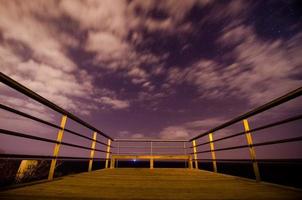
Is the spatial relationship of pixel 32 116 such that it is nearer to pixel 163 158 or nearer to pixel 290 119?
pixel 290 119

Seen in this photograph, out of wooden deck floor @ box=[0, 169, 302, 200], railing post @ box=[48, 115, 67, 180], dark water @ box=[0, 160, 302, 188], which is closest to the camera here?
wooden deck floor @ box=[0, 169, 302, 200]

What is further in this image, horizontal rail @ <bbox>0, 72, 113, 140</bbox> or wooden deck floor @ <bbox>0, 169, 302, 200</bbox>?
horizontal rail @ <bbox>0, 72, 113, 140</bbox>

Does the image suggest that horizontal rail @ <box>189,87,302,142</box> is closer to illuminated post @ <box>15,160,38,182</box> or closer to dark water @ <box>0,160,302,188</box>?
dark water @ <box>0,160,302,188</box>

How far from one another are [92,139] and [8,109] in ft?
7.58

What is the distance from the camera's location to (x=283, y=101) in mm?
1923

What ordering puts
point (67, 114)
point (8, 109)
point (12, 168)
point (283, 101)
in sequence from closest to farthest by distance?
point (8, 109), point (283, 101), point (67, 114), point (12, 168)

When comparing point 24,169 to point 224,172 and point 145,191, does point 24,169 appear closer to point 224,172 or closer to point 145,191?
point 145,191

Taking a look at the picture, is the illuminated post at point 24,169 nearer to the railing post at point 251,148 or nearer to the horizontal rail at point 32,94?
the horizontal rail at point 32,94

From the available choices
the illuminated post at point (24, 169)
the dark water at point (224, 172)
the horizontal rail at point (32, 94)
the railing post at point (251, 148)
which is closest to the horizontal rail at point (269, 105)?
the railing post at point (251, 148)

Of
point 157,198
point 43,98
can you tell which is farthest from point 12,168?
point 157,198

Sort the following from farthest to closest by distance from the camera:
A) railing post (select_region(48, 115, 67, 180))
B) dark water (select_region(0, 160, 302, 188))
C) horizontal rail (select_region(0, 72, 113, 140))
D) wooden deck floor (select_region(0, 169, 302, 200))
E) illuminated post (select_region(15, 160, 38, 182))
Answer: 1. dark water (select_region(0, 160, 302, 188))
2. illuminated post (select_region(15, 160, 38, 182))
3. railing post (select_region(48, 115, 67, 180))
4. horizontal rail (select_region(0, 72, 113, 140))
5. wooden deck floor (select_region(0, 169, 302, 200))

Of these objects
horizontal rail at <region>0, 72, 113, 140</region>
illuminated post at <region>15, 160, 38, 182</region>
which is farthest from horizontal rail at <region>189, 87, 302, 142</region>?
illuminated post at <region>15, 160, 38, 182</region>

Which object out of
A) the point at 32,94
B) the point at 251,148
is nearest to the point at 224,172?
the point at 251,148

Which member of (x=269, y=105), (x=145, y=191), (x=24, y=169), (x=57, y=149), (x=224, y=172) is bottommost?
(x=224, y=172)
